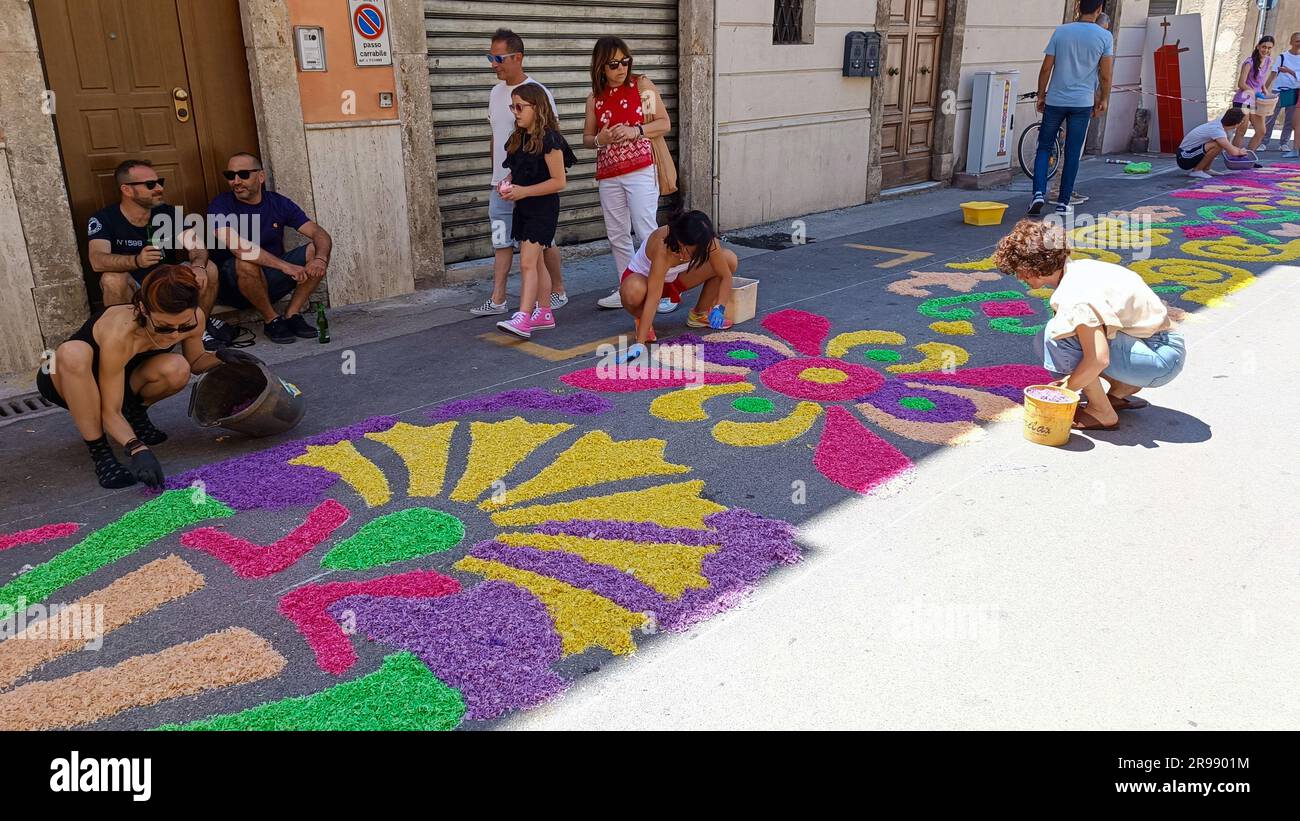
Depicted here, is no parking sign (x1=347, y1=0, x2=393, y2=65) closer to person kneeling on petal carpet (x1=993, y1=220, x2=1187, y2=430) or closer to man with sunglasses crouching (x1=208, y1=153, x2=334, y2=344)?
man with sunglasses crouching (x1=208, y1=153, x2=334, y2=344)

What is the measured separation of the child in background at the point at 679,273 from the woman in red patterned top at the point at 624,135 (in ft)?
1.44

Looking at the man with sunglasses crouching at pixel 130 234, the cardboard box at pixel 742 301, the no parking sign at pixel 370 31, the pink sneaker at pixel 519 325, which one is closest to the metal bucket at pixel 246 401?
the man with sunglasses crouching at pixel 130 234

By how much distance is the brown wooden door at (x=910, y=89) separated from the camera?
11320mm

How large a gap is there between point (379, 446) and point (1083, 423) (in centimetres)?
332

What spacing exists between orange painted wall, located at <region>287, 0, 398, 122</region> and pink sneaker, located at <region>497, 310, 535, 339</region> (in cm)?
199

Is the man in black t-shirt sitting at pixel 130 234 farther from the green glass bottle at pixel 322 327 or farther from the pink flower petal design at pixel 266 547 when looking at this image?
the pink flower petal design at pixel 266 547

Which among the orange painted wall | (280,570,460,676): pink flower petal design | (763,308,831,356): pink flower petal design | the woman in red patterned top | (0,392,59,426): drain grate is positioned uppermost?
the orange painted wall

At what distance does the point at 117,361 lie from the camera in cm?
409

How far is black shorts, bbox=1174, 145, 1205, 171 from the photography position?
12492mm

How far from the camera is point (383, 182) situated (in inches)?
273

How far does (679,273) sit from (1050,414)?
2.60 m

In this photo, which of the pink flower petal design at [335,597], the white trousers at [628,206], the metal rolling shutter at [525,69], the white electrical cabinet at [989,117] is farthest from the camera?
the white electrical cabinet at [989,117]

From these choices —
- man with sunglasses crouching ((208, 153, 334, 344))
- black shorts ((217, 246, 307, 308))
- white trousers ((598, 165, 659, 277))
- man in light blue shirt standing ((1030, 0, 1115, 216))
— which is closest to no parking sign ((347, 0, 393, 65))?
man with sunglasses crouching ((208, 153, 334, 344))
